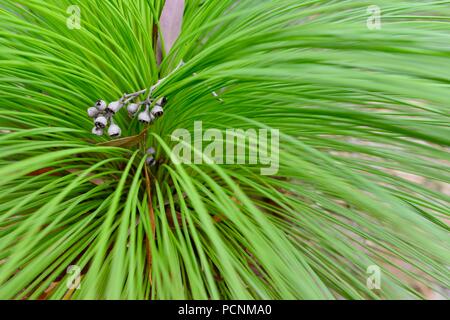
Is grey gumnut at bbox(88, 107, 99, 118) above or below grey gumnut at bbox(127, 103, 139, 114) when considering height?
below

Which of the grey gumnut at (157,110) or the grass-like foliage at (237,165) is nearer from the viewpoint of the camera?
the grass-like foliage at (237,165)

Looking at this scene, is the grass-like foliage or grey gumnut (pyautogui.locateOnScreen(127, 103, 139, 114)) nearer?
the grass-like foliage

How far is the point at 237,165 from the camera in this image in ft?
1.98

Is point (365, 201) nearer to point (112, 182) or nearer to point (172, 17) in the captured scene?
point (112, 182)

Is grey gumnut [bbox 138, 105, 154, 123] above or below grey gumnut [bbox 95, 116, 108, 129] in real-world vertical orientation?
above

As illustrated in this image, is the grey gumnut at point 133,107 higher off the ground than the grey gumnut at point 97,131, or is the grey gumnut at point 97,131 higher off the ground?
the grey gumnut at point 133,107

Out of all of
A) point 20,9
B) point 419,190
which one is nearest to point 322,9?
point 419,190

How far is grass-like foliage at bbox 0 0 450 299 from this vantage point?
383mm

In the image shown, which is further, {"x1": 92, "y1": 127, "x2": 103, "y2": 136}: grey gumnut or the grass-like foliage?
{"x1": 92, "y1": 127, "x2": 103, "y2": 136}: grey gumnut

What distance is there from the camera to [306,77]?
0.38m

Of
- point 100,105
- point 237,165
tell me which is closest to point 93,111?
point 100,105

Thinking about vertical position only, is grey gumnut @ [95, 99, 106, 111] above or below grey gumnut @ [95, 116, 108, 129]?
above

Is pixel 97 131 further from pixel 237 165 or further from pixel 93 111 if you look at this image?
pixel 237 165

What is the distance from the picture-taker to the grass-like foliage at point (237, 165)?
1.26 ft
